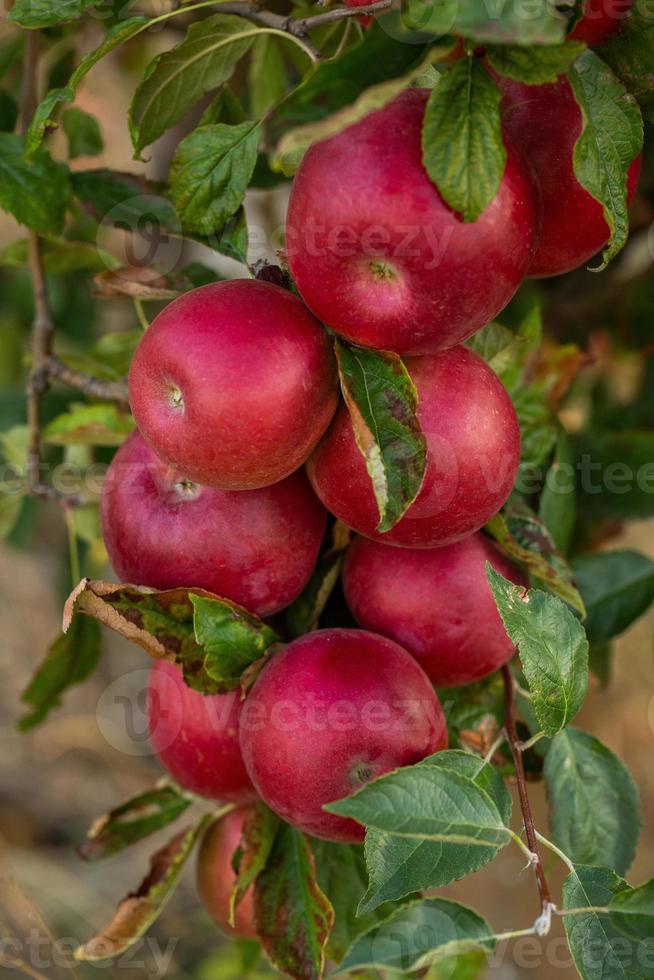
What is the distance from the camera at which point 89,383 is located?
0.99 m

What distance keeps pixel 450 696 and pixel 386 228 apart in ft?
1.56

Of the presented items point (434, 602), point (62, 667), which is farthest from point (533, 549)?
point (62, 667)

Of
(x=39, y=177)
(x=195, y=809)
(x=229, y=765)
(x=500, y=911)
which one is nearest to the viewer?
(x=229, y=765)

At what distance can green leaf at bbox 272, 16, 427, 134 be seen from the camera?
0.52m

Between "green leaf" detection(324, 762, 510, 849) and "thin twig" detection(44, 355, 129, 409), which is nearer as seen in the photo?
"green leaf" detection(324, 762, 510, 849)

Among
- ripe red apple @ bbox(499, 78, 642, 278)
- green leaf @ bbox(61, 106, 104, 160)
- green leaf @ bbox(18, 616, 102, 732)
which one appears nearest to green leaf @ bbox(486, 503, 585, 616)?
ripe red apple @ bbox(499, 78, 642, 278)

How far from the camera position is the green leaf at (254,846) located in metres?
0.80

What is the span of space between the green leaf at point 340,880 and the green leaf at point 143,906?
0.43ft

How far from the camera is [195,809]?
2.20 m

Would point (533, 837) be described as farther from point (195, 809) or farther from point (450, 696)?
point (195, 809)

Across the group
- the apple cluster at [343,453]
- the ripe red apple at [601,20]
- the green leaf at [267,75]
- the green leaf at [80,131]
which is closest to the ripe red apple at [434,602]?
the apple cluster at [343,453]

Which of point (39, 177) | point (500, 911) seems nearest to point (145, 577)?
point (39, 177)

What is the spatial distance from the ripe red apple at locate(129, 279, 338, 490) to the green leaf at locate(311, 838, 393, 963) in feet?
1.29

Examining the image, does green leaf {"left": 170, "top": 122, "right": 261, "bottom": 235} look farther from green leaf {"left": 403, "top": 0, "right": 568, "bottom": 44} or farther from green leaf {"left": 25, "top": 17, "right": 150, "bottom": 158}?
green leaf {"left": 403, "top": 0, "right": 568, "bottom": 44}
